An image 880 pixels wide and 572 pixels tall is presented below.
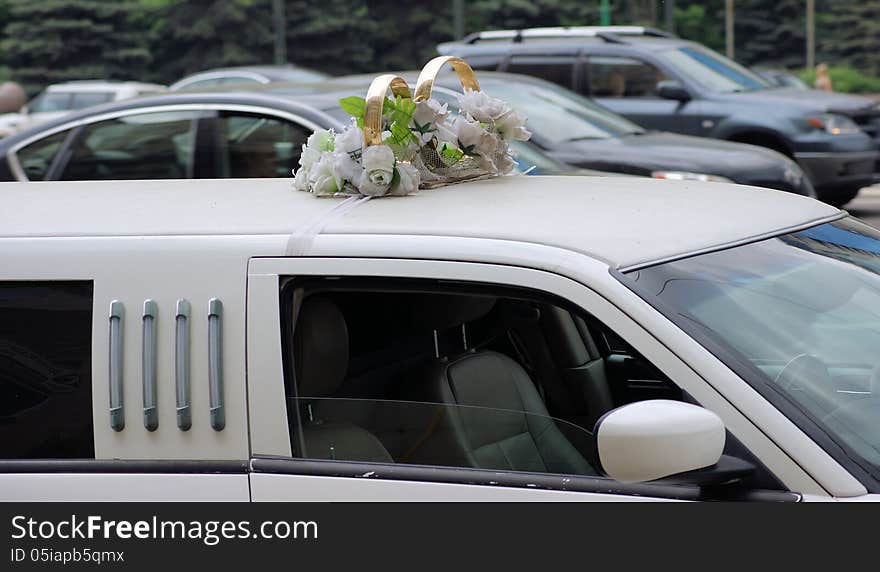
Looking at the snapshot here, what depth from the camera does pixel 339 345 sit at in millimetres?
2502

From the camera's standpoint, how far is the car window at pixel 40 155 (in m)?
6.88

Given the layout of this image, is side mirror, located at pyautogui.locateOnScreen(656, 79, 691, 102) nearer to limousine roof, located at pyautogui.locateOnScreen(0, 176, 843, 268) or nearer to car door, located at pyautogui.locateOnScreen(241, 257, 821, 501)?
limousine roof, located at pyautogui.locateOnScreen(0, 176, 843, 268)

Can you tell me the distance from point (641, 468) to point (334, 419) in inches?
25.4

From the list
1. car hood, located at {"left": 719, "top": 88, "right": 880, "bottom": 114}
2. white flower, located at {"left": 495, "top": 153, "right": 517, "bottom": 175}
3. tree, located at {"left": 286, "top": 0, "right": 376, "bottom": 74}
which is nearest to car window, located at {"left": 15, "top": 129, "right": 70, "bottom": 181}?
white flower, located at {"left": 495, "top": 153, "right": 517, "bottom": 175}

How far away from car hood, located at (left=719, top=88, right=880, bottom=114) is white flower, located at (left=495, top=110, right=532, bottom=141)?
29.0ft

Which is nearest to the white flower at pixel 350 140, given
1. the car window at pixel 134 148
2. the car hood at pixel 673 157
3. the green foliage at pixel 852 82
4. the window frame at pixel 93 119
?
the window frame at pixel 93 119

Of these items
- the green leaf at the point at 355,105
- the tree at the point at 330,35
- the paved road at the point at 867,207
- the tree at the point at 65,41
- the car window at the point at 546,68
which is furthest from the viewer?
the tree at the point at 330,35

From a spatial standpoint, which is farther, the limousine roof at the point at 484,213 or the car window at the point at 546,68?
the car window at the point at 546,68

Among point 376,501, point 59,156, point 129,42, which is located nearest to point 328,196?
point 376,501

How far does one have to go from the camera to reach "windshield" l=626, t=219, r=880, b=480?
7.16 feet

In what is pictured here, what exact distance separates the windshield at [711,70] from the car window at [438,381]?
9.67m

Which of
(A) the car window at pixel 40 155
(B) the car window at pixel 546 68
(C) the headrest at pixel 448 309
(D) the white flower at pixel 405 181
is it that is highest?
(B) the car window at pixel 546 68

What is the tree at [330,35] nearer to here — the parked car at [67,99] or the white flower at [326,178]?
the parked car at [67,99]
